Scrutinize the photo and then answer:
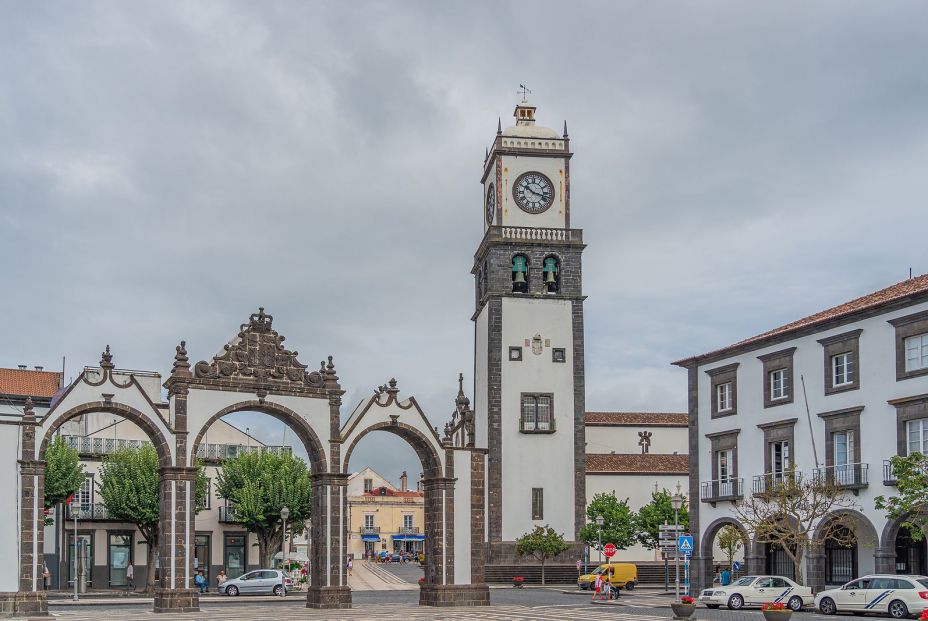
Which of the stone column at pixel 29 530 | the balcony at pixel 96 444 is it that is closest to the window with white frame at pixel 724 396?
the stone column at pixel 29 530

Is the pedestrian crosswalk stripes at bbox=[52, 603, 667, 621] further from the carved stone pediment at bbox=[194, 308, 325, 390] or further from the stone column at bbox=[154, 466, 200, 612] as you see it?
the carved stone pediment at bbox=[194, 308, 325, 390]

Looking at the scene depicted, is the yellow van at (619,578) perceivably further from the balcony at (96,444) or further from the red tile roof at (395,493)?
Result: the red tile roof at (395,493)

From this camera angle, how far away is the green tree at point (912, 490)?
35.0 meters

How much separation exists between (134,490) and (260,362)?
21.5 meters

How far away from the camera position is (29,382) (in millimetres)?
63469

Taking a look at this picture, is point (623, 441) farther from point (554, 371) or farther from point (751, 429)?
point (751, 429)

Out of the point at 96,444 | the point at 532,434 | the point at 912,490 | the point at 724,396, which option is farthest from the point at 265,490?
the point at 912,490

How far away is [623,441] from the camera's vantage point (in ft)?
256

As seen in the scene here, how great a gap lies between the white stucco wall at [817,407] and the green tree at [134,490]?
25.5 meters

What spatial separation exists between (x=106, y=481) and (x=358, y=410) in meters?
Answer: 22.8

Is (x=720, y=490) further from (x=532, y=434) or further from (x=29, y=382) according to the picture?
(x=29, y=382)

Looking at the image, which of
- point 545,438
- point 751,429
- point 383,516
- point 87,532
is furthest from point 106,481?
point 383,516

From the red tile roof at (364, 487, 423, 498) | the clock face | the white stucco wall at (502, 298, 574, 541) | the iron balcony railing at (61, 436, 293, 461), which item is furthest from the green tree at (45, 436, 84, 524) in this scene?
the red tile roof at (364, 487, 423, 498)

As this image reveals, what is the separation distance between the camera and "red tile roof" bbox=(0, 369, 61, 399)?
61.7m
